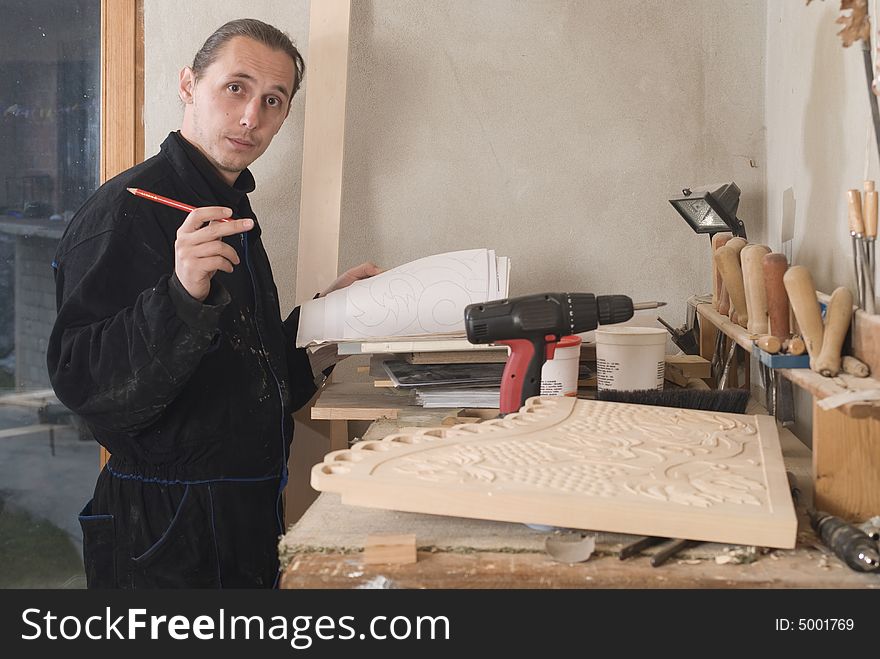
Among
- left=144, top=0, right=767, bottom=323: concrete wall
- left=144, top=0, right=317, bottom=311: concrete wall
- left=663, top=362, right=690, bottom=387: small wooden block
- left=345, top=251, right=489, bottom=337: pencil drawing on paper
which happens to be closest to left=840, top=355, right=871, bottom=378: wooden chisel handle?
left=663, top=362, right=690, bottom=387: small wooden block

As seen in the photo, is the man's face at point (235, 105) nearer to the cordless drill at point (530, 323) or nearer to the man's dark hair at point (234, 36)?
the man's dark hair at point (234, 36)

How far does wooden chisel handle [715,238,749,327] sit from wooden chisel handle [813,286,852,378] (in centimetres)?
36

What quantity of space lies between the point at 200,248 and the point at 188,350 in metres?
0.18

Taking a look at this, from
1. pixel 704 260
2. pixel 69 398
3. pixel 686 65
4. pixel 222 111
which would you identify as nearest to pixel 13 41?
pixel 222 111

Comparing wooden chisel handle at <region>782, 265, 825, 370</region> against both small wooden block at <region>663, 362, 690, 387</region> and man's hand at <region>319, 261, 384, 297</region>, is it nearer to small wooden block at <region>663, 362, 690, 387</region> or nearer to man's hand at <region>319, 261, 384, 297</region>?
small wooden block at <region>663, 362, 690, 387</region>

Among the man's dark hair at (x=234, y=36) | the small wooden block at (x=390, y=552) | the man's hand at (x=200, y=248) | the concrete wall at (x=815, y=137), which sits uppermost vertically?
the man's dark hair at (x=234, y=36)

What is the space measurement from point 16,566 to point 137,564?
921 mm

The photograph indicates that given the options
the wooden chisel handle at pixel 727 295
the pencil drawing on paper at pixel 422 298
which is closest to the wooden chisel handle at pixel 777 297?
the wooden chisel handle at pixel 727 295

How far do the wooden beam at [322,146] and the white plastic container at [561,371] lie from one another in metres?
0.81

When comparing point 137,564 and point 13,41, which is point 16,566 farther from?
point 13,41

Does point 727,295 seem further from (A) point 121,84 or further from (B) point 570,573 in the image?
(A) point 121,84

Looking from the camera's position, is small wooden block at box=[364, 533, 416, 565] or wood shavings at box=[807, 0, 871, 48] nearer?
small wooden block at box=[364, 533, 416, 565]

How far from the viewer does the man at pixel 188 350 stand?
1523 mm

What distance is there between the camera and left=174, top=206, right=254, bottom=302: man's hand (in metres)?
1.46
